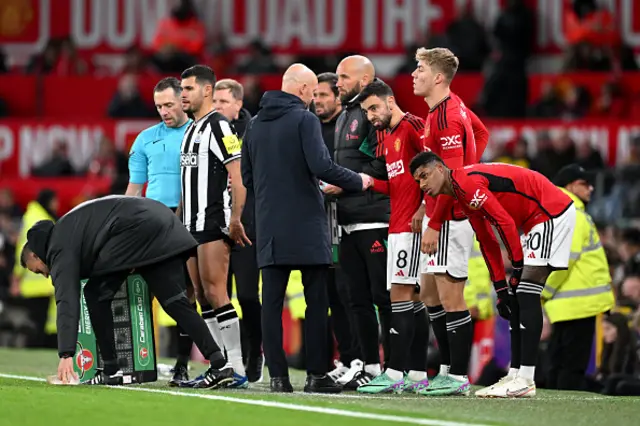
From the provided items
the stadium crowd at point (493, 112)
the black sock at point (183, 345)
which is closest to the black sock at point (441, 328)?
the black sock at point (183, 345)

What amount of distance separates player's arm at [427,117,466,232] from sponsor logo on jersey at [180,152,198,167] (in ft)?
5.90

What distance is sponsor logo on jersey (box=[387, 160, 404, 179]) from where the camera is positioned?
386 inches

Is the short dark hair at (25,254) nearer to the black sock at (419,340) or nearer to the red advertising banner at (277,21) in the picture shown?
the black sock at (419,340)

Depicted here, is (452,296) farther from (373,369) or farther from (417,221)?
(373,369)

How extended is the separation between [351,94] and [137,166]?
178 cm

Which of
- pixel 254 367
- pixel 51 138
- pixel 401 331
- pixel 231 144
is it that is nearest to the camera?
pixel 401 331

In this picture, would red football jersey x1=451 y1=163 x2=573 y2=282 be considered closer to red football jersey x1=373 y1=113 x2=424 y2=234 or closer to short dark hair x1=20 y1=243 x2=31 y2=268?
red football jersey x1=373 y1=113 x2=424 y2=234

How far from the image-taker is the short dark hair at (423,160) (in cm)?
916

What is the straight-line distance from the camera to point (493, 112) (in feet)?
64.4

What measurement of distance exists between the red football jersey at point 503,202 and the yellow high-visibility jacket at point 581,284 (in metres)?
2.10

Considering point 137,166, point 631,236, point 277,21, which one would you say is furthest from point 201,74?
point 277,21

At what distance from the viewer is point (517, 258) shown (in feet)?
31.4

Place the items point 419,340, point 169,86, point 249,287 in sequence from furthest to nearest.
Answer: point 249,287
point 169,86
point 419,340

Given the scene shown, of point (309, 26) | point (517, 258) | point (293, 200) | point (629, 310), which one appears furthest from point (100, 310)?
point (309, 26)
